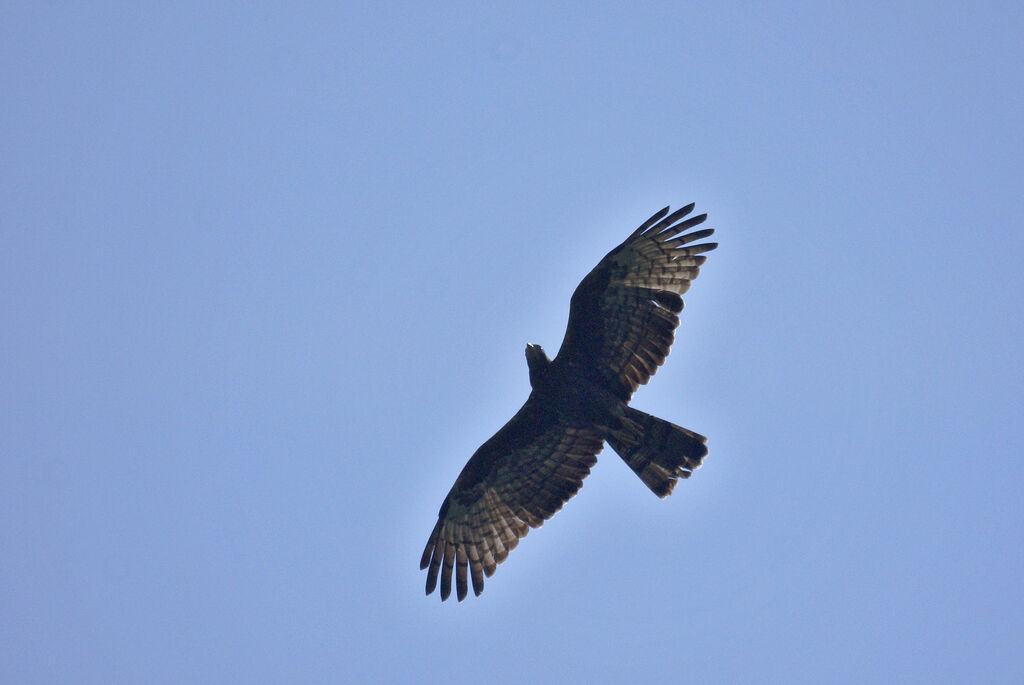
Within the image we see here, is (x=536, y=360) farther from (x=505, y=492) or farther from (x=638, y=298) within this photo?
(x=505, y=492)

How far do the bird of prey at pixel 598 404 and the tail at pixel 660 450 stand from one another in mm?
11

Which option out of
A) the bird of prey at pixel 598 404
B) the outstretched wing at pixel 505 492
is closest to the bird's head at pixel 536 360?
the bird of prey at pixel 598 404

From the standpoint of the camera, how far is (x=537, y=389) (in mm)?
11688

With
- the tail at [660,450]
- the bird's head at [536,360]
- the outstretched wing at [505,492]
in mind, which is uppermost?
the bird's head at [536,360]

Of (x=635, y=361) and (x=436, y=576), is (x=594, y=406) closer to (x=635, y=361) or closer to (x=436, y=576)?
(x=635, y=361)

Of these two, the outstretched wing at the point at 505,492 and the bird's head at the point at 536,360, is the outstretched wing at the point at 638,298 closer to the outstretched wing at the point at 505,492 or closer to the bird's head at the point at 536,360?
the bird's head at the point at 536,360

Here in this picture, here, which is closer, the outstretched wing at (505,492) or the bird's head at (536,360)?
the bird's head at (536,360)

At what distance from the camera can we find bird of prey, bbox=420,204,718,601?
1134cm

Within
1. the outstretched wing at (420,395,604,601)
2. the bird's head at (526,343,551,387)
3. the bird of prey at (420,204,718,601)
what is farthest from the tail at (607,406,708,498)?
the bird's head at (526,343,551,387)

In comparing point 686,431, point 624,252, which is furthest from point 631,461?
point 624,252

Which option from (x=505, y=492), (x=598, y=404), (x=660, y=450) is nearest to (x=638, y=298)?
(x=598, y=404)

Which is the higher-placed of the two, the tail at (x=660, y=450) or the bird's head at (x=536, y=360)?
the bird's head at (x=536, y=360)

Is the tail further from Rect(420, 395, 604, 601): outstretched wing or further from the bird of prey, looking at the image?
Rect(420, 395, 604, 601): outstretched wing

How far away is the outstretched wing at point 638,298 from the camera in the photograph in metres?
11.3
